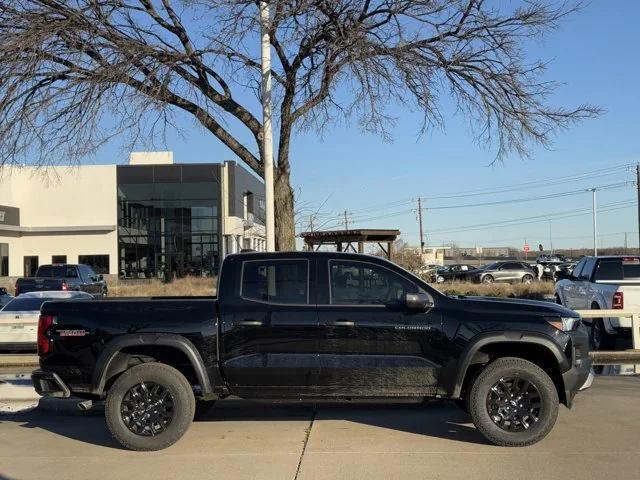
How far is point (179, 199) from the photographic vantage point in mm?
45969

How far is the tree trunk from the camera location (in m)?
11.6

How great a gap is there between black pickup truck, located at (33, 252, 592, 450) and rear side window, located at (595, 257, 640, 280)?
7.36 m

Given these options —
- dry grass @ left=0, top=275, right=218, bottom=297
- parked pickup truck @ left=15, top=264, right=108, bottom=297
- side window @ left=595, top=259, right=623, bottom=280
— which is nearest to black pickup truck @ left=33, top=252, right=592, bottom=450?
side window @ left=595, top=259, right=623, bottom=280

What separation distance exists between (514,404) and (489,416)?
281 millimetres

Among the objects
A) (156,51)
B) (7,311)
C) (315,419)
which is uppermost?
(156,51)

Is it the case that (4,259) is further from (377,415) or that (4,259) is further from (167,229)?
(377,415)

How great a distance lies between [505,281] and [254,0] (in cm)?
3292

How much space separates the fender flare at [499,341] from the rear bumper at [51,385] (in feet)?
12.6

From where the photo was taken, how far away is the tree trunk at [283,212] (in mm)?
11633

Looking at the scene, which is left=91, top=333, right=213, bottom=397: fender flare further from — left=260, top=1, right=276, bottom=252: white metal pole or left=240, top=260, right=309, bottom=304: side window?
left=260, top=1, right=276, bottom=252: white metal pole

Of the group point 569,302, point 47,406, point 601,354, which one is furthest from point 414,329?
point 569,302

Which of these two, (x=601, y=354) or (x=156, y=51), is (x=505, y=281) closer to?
(x=601, y=354)

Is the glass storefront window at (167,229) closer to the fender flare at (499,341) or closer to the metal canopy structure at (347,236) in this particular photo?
the metal canopy structure at (347,236)

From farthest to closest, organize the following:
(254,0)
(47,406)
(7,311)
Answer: (7,311), (254,0), (47,406)
